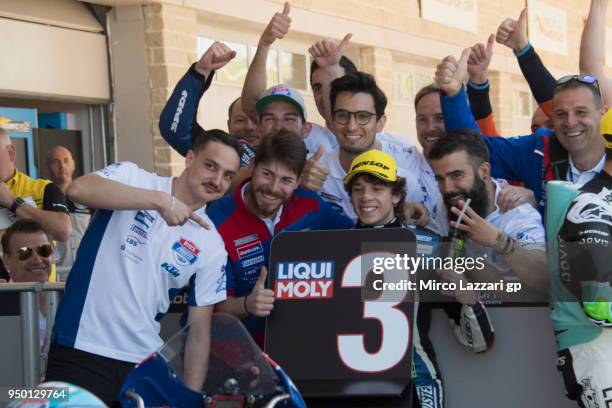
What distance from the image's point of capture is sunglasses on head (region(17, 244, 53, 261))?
225 inches

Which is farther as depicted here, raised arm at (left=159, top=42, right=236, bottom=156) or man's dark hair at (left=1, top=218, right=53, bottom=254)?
man's dark hair at (left=1, top=218, right=53, bottom=254)

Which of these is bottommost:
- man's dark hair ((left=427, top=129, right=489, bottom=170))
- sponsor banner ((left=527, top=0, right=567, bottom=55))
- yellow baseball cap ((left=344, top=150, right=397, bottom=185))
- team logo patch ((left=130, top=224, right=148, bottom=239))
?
team logo patch ((left=130, top=224, right=148, bottom=239))

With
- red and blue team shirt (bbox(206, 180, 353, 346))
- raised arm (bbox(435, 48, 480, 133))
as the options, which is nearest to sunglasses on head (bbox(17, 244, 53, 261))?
red and blue team shirt (bbox(206, 180, 353, 346))

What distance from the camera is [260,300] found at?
4055 mm

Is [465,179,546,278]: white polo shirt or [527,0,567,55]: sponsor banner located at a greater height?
[527,0,567,55]: sponsor banner

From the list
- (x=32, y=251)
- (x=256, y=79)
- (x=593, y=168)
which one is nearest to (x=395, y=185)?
(x=593, y=168)

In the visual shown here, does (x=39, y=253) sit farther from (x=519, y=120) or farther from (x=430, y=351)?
(x=519, y=120)

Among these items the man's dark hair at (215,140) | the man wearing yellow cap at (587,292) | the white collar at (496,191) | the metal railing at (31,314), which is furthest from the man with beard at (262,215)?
the man wearing yellow cap at (587,292)

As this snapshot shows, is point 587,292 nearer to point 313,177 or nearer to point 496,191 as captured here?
point 496,191

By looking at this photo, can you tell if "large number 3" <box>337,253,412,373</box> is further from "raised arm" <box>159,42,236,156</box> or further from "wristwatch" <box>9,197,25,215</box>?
"wristwatch" <box>9,197,25,215</box>

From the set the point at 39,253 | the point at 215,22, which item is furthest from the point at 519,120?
the point at 39,253

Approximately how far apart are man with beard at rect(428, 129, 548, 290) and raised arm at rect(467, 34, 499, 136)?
0.89m

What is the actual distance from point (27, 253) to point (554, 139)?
3.17 meters

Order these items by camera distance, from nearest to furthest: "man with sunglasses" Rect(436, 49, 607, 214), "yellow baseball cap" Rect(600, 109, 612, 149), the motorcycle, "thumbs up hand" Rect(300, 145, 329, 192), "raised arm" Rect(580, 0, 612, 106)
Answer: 1. the motorcycle
2. "yellow baseball cap" Rect(600, 109, 612, 149)
3. "man with sunglasses" Rect(436, 49, 607, 214)
4. "thumbs up hand" Rect(300, 145, 329, 192)
5. "raised arm" Rect(580, 0, 612, 106)
